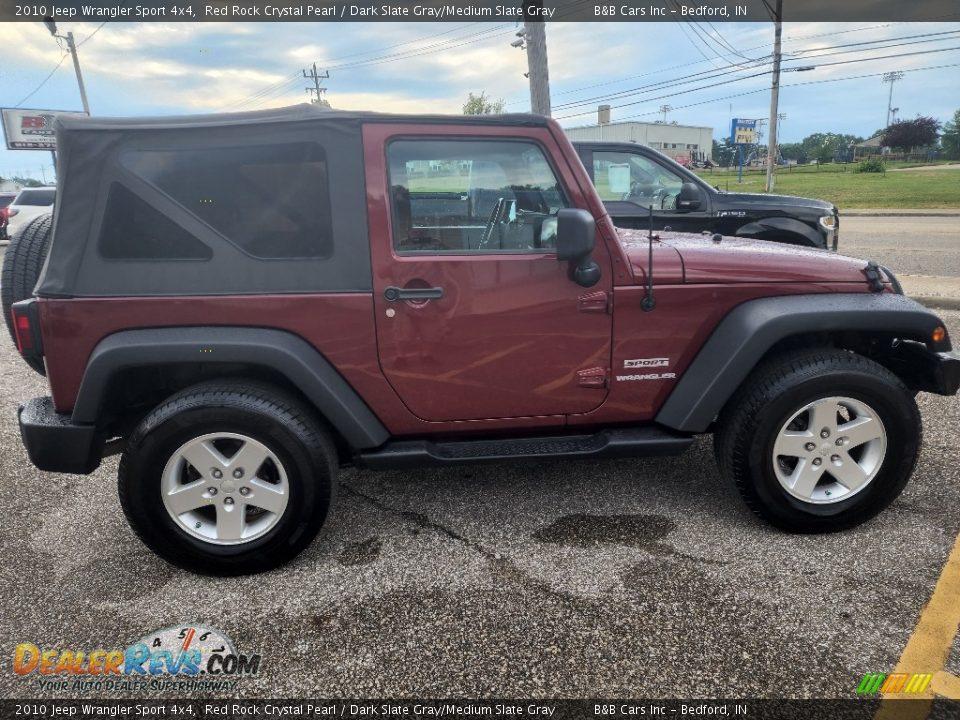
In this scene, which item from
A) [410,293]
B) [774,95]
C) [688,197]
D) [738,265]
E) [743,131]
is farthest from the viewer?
[743,131]

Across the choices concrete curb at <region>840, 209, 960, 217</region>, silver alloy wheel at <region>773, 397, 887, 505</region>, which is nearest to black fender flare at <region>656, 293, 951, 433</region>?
silver alloy wheel at <region>773, 397, 887, 505</region>

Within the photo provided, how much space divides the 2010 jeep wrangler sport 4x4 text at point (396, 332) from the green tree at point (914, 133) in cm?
9354

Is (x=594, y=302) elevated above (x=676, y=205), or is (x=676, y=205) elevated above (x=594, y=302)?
(x=676, y=205)

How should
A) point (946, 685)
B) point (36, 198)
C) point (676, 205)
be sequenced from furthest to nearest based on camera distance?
point (36, 198) < point (676, 205) < point (946, 685)

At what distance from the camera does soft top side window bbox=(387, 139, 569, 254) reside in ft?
8.89

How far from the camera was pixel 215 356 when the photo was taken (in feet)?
8.44

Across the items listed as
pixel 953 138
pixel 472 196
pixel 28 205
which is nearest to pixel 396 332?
pixel 472 196

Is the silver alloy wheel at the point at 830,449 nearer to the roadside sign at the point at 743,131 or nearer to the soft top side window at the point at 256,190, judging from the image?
the soft top side window at the point at 256,190

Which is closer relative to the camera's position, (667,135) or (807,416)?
(807,416)

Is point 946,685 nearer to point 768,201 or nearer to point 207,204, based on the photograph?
point 207,204

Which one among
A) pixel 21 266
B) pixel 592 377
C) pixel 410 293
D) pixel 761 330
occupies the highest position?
pixel 21 266

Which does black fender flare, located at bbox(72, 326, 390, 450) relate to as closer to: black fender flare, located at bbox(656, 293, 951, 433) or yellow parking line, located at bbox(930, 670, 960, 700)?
black fender flare, located at bbox(656, 293, 951, 433)

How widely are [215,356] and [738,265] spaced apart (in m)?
2.29

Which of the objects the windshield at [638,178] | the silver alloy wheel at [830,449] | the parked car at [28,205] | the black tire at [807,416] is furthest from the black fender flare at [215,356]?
the parked car at [28,205]
